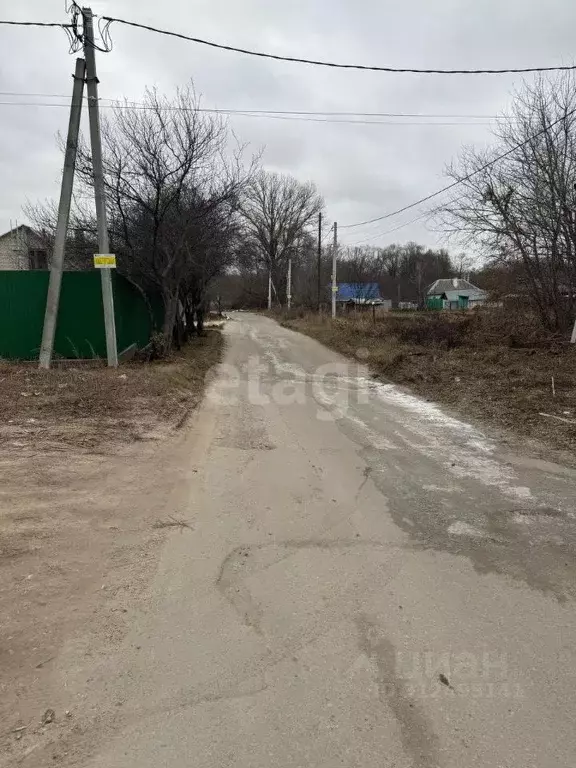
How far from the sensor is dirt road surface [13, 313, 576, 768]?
205cm

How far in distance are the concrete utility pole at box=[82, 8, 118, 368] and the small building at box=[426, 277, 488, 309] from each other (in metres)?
68.2

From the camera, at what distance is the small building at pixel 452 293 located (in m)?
76.3

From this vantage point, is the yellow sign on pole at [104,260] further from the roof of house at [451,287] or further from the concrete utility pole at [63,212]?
the roof of house at [451,287]

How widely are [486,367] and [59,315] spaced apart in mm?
10048

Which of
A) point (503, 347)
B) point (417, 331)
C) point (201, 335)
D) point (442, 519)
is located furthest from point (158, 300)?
point (442, 519)

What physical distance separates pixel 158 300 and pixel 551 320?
13.3 meters

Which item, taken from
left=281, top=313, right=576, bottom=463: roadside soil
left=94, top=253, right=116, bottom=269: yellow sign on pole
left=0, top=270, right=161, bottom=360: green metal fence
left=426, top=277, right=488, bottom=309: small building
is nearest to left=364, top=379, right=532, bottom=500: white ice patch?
left=281, top=313, right=576, bottom=463: roadside soil

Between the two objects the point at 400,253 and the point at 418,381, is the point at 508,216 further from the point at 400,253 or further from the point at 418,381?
the point at 400,253

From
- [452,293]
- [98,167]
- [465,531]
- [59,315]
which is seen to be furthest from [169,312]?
[452,293]

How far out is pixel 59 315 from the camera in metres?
11.1

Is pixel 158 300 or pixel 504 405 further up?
pixel 158 300

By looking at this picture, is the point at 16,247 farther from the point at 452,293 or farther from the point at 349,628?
the point at 452,293

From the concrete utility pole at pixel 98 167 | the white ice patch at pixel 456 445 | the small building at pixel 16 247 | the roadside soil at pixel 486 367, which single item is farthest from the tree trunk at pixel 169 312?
the small building at pixel 16 247

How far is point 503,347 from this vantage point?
592 inches
